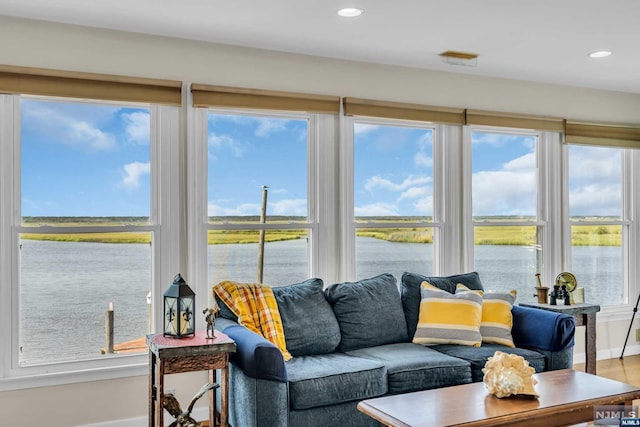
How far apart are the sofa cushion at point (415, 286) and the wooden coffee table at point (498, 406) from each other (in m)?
1.17

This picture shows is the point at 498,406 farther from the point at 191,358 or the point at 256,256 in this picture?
the point at 256,256

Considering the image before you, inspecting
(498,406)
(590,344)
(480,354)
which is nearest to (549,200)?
(590,344)

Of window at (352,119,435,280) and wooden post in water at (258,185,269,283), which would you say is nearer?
wooden post in water at (258,185,269,283)

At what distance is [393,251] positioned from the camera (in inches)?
190

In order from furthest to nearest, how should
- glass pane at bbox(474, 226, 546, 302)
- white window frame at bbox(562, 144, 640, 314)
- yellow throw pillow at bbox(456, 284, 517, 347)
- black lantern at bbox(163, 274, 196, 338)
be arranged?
white window frame at bbox(562, 144, 640, 314) < glass pane at bbox(474, 226, 546, 302) < yellow throw pillow at bbox(456, 284, 517, 347) < black lantern at bbox(163, 274, 196, 338)

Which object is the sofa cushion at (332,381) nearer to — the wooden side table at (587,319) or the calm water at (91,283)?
the calm water at (91,283)

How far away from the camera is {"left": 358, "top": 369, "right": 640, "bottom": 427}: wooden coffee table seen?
2.62m

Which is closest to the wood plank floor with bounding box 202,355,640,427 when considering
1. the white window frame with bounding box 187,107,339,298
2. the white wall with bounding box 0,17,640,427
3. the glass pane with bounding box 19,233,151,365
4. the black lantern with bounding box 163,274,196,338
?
the white wall with bounding box 0,17,640,427

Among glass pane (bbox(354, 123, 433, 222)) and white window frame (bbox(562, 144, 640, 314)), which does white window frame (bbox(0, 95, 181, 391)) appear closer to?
glass pane (bbox(354, 123, 433, 222))

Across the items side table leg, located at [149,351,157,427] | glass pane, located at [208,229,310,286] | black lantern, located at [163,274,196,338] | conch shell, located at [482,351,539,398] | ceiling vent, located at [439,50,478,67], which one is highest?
ceiling vent, located at [439,50,478,67]

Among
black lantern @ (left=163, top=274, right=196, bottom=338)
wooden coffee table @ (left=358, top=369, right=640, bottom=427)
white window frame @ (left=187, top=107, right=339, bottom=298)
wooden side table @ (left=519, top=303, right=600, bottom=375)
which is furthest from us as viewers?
wooden side table @ (left=519, top=303, right=600, bottom=375)

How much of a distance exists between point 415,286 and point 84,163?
2325 millimetres

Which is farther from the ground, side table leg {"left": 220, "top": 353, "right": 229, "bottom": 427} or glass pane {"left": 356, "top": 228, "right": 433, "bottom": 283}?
glass pane {"left": 356, "top": 228, "right": 433, "bottom": 283}

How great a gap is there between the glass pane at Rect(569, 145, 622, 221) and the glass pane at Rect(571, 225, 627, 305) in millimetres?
139
